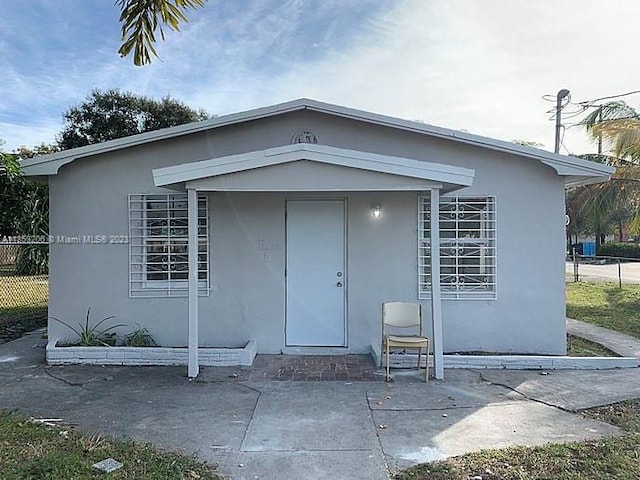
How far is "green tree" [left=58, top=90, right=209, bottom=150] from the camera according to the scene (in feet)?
88.6

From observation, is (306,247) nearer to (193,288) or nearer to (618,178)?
(193,288)

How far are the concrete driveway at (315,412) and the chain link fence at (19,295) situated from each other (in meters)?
3.95

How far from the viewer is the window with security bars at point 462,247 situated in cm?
827

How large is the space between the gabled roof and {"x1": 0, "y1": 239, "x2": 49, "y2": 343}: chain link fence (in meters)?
3.34

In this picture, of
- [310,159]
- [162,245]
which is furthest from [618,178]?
[162,245]

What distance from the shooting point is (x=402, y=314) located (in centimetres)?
748

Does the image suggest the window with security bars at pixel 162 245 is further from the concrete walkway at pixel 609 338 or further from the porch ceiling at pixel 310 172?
the concrete walkway at pixel 609 338

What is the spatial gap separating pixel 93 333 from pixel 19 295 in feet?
28.7

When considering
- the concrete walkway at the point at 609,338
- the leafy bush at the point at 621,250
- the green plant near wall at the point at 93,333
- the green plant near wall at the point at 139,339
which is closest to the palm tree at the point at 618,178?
the concrete walkway at the point at 609,338

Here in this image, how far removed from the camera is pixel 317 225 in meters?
8.42

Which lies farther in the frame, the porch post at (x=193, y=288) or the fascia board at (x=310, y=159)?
the porch post at (x=193, y=288)

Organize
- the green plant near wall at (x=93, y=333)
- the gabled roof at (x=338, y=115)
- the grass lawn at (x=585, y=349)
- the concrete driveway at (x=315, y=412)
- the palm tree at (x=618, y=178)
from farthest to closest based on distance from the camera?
the palm tree at (x=618, y=178), the grass lawn at (x=585, y=349), the green plant near wall at (x=93, y=333), the gabled roof at (x=338, y=115), the concrete driveway at (x=315, y=412)

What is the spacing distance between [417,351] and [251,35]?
7.16m

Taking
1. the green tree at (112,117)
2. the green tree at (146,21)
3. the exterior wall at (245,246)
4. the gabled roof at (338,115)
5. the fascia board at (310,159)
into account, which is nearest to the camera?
the green tree at (146,21)
